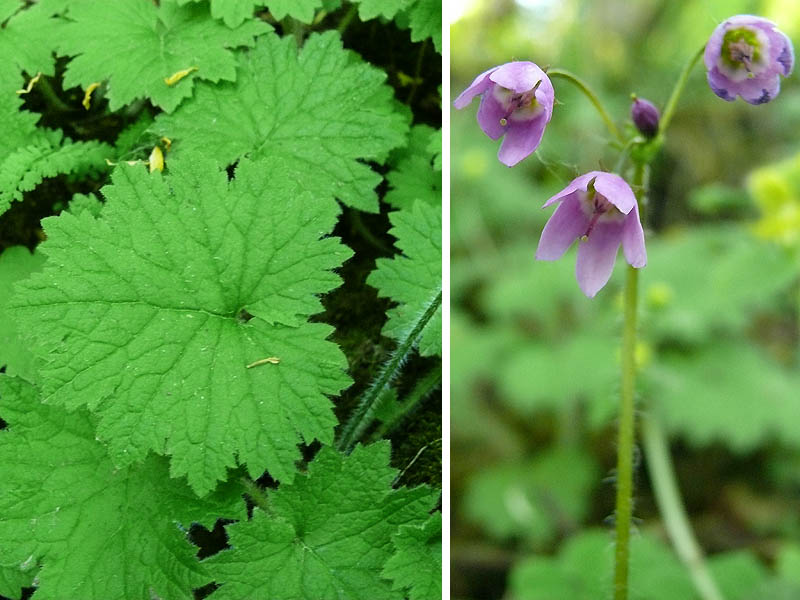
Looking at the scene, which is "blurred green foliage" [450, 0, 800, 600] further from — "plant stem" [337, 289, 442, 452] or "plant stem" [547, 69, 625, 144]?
"plant stem" [547, 69, 625, 144]

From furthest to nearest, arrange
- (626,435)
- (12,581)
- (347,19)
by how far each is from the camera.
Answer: (347,19) → (12,581) → (626,435)

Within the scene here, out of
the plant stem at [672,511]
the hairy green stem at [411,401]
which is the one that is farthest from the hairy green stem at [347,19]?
the plant stem at [672,511]

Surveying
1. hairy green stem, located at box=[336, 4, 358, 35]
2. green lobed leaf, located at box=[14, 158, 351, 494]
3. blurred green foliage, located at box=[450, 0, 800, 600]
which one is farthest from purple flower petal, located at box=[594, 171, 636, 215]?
hairy green stem, located at box=[336, 4, 358, 35]

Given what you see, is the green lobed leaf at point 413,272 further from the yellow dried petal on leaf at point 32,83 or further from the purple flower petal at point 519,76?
the yellow dried petal on leaf at point 32,83

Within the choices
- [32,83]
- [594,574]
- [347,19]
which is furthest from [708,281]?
[32,83]

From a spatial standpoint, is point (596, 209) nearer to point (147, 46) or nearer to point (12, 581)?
point (147, 46)

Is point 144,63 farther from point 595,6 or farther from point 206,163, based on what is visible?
point 595,6
